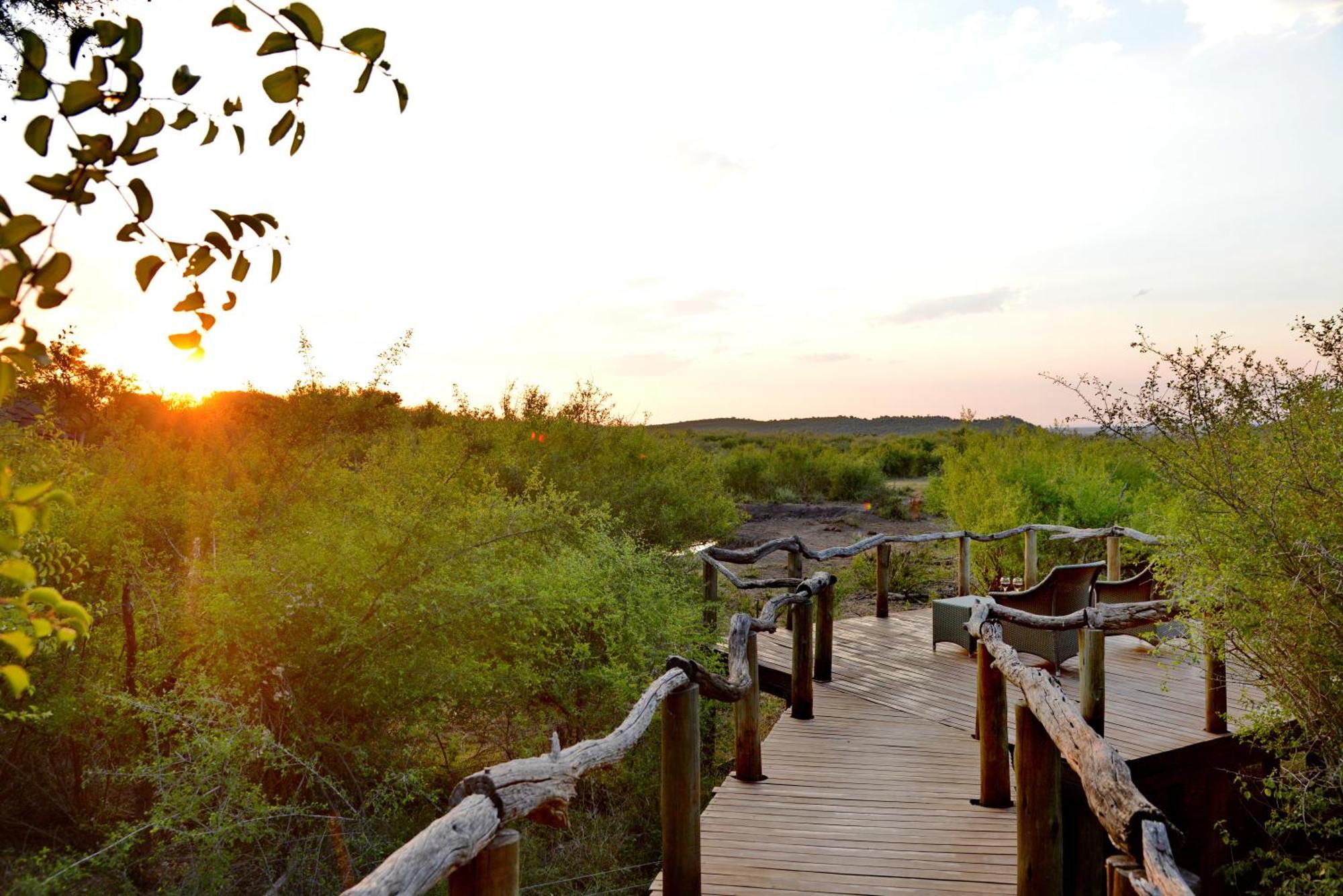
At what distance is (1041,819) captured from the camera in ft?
11.7

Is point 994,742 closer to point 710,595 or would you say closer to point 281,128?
point 710,595

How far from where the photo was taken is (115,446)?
27.1 ft

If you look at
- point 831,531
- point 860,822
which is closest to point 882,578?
→ point 860,822

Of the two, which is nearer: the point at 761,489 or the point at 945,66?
the point at 945,66

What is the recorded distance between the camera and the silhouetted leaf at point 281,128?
1.02 metres

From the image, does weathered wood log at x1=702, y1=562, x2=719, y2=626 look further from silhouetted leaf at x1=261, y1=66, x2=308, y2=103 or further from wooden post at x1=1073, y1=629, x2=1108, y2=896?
silhouetted leaf at x1=261, y1=66, x2=308, y2=103

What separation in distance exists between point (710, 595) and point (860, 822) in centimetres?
367

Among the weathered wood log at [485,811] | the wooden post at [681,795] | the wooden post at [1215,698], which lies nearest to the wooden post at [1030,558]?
the wooden post at [1215,698]

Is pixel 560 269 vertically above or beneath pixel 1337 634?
above

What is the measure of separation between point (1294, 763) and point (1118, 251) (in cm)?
744

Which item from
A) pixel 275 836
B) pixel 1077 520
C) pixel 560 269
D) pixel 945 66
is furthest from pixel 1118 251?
pixel 275 836

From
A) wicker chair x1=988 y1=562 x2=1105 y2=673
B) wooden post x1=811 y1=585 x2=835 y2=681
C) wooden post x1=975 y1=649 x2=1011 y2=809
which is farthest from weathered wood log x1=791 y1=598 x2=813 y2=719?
wicker chair x1=988 y1=562 x2=1105 y2=673

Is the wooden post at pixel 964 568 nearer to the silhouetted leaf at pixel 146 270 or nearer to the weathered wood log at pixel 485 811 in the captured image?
the weathered wood log at pixel 485 811

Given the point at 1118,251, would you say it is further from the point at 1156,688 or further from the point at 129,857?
the point at 129,857
